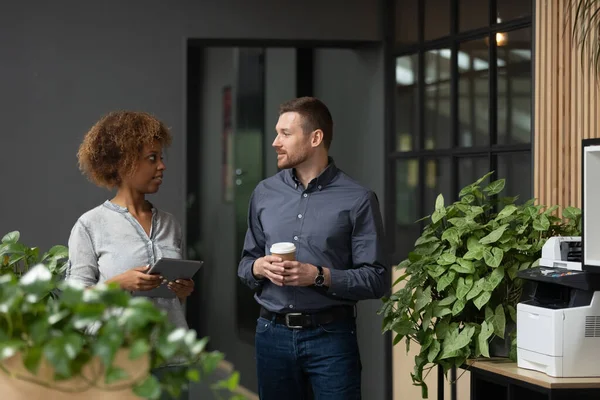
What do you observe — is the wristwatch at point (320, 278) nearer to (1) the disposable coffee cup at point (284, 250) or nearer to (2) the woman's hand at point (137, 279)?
(1) the disposable coffee cup at point (284, 250)

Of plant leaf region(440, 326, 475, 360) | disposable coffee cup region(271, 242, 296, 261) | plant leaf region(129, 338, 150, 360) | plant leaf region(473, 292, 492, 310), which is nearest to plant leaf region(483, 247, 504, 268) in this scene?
plant leaf region(473, 292, 492, 310)

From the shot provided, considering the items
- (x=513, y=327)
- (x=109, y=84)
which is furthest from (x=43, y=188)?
(x=513, y=327)

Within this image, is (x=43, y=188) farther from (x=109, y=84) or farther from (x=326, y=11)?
(x=326, y=11)

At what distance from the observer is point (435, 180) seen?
5520 mm

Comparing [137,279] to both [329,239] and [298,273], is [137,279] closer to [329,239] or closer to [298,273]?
[298,273]

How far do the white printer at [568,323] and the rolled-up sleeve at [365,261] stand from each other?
0.54 metres

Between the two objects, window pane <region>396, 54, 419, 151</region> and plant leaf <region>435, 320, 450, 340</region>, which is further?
window pane <region>396, 54, 419, 151</region>

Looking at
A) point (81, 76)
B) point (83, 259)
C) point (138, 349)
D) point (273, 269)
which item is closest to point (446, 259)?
point (273, 269)

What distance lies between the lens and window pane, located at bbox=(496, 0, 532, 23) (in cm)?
464

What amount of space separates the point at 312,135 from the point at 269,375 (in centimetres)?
89

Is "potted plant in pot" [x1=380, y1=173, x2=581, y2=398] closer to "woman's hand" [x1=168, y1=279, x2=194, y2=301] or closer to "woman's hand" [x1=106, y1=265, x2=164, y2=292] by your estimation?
"woman's hand" [x1=168, y1=279, x2=194, y2=301]

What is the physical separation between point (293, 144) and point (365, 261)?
505 millimetres

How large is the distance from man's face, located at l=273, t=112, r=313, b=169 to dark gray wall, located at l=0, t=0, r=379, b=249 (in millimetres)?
2047

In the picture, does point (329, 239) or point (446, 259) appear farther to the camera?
point (446, 259)
